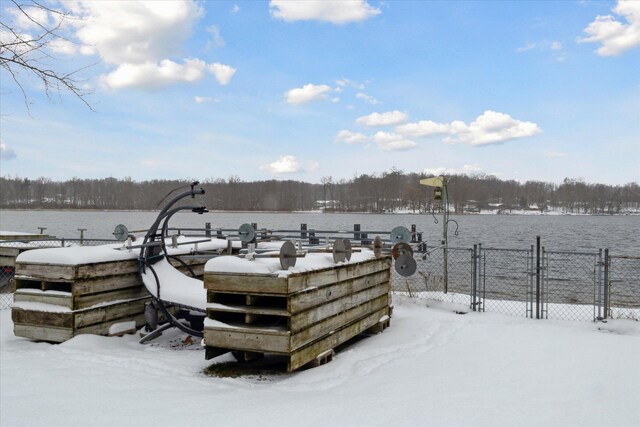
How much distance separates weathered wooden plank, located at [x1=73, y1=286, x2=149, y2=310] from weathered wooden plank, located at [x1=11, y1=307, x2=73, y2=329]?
22 centimetres

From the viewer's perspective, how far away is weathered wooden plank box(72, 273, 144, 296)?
789 cm

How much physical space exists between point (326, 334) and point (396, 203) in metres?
117

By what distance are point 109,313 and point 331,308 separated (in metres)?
3.85

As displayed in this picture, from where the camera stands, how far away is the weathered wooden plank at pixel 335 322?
642 centimetres

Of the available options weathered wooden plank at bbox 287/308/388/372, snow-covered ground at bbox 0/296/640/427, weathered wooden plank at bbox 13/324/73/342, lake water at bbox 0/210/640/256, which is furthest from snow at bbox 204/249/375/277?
lake water at bbox 0/210/640/256

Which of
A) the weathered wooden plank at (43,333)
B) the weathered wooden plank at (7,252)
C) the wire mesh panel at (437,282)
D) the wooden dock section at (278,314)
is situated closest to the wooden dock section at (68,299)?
the weathered wooden plank at (43,333)

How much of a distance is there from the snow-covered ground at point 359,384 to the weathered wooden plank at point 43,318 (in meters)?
0.32

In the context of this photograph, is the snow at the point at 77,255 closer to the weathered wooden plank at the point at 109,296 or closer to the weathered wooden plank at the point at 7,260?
the weathered wooden plank at the point at 109,296

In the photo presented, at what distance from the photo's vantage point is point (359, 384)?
5941 millimetres

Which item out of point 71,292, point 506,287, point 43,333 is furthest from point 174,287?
point 506,287

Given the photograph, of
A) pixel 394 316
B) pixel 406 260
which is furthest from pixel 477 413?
pixel 394 316

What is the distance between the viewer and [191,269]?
984 cm

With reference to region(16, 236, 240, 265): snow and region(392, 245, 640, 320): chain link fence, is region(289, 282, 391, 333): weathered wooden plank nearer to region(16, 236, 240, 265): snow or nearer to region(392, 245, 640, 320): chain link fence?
region(392, 245, 640, 320): chain link fence

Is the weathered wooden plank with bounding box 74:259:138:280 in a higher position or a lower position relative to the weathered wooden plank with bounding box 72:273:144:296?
higher
